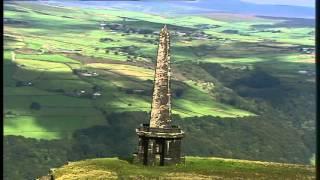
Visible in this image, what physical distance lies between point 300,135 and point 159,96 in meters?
137

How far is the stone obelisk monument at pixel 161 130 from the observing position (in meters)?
55.0

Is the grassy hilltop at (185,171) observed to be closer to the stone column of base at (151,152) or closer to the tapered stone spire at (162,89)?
the stone column of base at (151,152)

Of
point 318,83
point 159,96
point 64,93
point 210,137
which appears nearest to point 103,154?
point 210,137

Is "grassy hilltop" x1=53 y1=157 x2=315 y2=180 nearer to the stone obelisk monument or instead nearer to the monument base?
the monument base

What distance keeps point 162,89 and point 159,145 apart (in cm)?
435

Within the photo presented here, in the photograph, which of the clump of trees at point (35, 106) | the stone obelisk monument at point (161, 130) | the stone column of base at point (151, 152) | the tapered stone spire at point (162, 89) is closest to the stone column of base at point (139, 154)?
the stone obelisk monument at point (161, 130)

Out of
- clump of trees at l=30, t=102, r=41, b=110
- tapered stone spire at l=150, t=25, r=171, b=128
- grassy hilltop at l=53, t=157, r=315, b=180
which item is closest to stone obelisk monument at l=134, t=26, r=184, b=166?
tapered stone spire at l=150, t=25, r=171, b=128

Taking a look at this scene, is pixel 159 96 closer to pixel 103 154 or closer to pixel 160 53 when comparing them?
pixel 160 53

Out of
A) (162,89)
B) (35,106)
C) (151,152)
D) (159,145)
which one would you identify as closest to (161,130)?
(159,145)

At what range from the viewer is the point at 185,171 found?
54.0 m

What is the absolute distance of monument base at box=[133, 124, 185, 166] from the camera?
54.9m

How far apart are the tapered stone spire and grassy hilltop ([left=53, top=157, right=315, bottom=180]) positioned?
3.64m

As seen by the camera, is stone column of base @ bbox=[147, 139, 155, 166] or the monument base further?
stone column of base @ bbox=[147, 139, 155, 166]

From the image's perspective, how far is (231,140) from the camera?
170875mm
